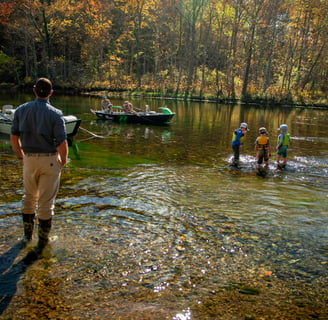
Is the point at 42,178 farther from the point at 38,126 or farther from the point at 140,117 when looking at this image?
the point at 140,117

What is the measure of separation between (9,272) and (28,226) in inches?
33.0

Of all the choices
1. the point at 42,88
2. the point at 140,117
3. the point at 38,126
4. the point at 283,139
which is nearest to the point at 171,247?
the point at 38,126

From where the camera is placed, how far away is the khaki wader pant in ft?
13.8

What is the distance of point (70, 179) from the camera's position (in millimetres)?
8602

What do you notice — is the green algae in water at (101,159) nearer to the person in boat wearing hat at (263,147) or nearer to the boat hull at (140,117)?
the person in boat wearing hat at (263,147)

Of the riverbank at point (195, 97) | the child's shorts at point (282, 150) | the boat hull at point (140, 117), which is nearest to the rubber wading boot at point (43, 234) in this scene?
the child's shorts at point (282, 150)

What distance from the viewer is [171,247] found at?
5.01m

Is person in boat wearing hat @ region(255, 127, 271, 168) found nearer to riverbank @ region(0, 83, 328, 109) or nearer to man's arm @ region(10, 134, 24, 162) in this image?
man's arm @ region(10, 134, 24, 162)

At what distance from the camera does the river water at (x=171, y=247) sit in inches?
141

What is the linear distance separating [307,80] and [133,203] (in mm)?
47433

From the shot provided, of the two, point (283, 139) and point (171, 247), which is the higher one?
point (283, 139)

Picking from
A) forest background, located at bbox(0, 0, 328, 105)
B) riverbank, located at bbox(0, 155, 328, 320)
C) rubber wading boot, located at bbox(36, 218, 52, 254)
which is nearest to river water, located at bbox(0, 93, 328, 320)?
riverbank, located at bbox(0, 155, 328, 320)

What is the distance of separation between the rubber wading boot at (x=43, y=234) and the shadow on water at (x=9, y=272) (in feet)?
0.79

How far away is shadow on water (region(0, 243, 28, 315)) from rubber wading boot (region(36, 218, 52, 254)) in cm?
24
